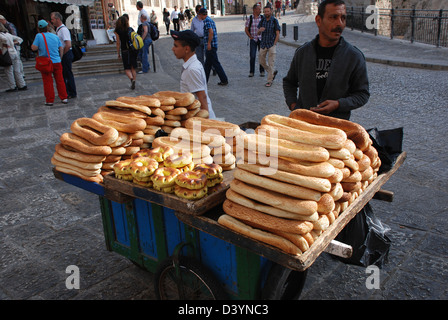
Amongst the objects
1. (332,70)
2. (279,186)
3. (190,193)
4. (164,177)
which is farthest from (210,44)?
(279,186)

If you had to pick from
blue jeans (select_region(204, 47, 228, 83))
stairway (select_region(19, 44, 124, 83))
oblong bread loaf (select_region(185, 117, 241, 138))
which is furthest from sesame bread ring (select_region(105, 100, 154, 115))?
stairway (select_region(19, 44, 124, 83))

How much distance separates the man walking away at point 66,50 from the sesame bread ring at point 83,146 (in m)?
7.15

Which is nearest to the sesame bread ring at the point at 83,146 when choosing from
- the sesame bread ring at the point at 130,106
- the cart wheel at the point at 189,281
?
the sesame bread ring at the point at 130,106

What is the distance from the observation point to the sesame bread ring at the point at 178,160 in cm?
240

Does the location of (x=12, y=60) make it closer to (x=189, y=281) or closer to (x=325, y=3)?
(x=325, y=3)

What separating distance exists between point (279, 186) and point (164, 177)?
0.70 metres

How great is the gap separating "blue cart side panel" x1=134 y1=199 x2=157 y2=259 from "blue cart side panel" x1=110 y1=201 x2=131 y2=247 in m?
0.15

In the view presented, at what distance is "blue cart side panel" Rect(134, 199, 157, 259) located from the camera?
8.47 ft

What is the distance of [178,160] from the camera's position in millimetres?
2414

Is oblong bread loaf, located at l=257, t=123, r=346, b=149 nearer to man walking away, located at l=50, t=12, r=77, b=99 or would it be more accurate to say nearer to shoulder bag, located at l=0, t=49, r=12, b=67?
man walking away, located at l=50, t=12, r=77, b=99

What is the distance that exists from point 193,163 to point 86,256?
1601mm

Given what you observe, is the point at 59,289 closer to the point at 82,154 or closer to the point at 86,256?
the point at 86,256

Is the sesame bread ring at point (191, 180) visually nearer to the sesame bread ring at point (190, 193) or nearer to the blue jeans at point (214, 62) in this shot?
the sesame bread ring at point (190, 193)
